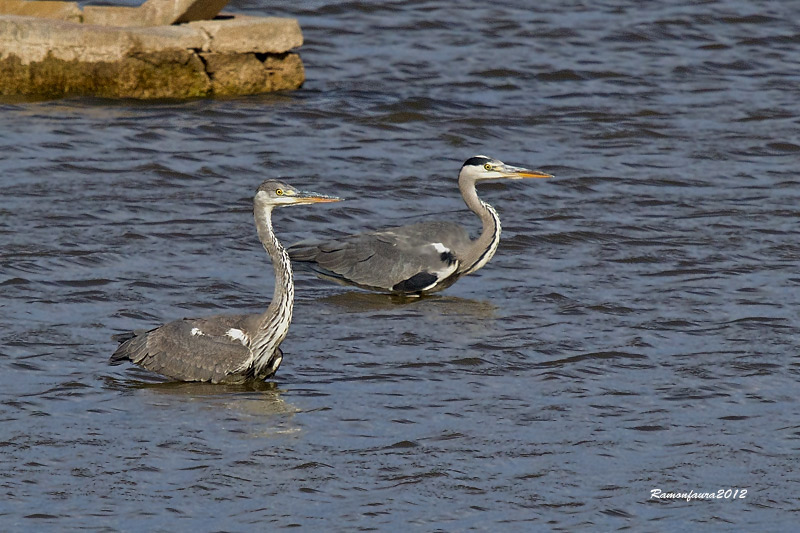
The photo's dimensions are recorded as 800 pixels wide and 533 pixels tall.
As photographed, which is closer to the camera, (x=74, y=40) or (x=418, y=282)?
(x=418, y=282)

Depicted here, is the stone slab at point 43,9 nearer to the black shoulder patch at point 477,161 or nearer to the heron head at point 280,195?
the black shoulder patch at point 477,161

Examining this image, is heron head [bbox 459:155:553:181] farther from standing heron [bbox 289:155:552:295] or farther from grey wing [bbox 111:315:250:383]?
grey wing [bbox 111:315:250:383]

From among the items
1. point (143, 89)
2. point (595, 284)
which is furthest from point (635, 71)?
point (595, 284)

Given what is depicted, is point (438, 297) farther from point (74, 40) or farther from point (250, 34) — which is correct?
point (74, 40)

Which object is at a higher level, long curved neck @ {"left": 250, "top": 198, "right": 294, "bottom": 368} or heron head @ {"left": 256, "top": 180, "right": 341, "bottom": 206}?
heron head @ {"left": 256, "top": 180, "right": 341, "bottom": 206}

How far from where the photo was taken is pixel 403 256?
10656 millimetres

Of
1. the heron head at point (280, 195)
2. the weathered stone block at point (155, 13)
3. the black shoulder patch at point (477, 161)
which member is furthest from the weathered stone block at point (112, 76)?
the heron head at point (280, 195)

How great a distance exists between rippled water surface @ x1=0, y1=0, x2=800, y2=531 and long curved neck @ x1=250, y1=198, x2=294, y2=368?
10.0 inches

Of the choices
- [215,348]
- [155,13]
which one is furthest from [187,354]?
[155,13]

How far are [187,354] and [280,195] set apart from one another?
3.84ft

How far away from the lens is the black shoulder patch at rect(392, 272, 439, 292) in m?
10.6

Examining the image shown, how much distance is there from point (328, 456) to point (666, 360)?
266 cm

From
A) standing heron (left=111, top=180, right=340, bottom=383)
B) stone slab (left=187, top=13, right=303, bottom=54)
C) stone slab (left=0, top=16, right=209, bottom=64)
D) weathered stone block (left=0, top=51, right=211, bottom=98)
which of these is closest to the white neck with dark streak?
standing heron (left=111, top=180, right=340, bottom=383)

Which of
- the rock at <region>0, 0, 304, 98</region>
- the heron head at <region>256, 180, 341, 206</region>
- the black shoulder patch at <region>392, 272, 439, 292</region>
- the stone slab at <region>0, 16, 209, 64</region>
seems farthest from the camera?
the rock at <region>0, 0, 304, 98</region>
